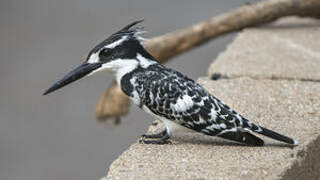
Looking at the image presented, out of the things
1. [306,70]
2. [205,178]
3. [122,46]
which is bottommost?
[205,178]

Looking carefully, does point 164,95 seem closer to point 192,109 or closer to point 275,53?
point 192,109

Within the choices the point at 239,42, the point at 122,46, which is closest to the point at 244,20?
the point at 239,42

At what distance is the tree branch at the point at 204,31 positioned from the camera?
6125 mm

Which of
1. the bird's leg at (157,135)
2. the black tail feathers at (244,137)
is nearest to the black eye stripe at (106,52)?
the bird's leg at (157,135)

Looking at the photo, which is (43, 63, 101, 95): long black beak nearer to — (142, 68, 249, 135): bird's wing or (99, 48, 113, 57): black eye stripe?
(99, 48, 113, 57): black eye stripe

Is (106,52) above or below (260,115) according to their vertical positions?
above

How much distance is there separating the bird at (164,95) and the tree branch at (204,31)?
6.57 ft

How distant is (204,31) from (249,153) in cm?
236

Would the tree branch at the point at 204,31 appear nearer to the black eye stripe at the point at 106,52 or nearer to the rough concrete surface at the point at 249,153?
the rough concrete surface at the point at 249,153

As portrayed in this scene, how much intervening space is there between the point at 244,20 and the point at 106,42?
233 centimetres

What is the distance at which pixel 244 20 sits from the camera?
20.3 feet

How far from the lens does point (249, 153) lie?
12.7 ft

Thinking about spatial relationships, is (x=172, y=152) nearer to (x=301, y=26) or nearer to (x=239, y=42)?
(x=239, y=42)

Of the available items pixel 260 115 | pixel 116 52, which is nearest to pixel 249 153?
pixel 260 115
